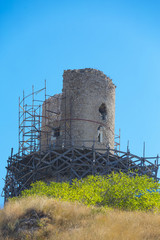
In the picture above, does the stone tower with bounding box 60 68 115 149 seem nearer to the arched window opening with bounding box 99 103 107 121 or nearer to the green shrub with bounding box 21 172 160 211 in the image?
the arched window opening with bounding box 99 103 107 121

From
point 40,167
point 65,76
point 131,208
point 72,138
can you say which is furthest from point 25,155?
point 131,208

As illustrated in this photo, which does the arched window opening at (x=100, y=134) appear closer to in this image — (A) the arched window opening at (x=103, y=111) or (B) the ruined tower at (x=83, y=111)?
(B) the ruined tower at (x=83, y=111)

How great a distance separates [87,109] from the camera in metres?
27.5

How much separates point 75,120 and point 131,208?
9.78 metres

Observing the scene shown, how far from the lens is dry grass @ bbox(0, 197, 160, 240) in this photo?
14.1 meters

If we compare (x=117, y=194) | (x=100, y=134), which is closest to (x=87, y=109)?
(x=100, y=134)

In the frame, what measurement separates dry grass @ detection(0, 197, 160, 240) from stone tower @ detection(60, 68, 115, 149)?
997 centimetres

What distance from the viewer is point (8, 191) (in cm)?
2881

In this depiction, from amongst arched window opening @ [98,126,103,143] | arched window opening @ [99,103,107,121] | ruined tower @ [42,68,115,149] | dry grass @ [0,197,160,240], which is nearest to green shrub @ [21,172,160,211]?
dry grass @ [0,197,160,240]

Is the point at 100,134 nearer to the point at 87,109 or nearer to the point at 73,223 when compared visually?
the point at 87,109

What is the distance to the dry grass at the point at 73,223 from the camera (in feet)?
46.3

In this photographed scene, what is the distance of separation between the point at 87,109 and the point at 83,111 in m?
0.34

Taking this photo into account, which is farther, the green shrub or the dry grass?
the green shrub

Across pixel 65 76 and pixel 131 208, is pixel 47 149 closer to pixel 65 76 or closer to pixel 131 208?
pixel 65 76
